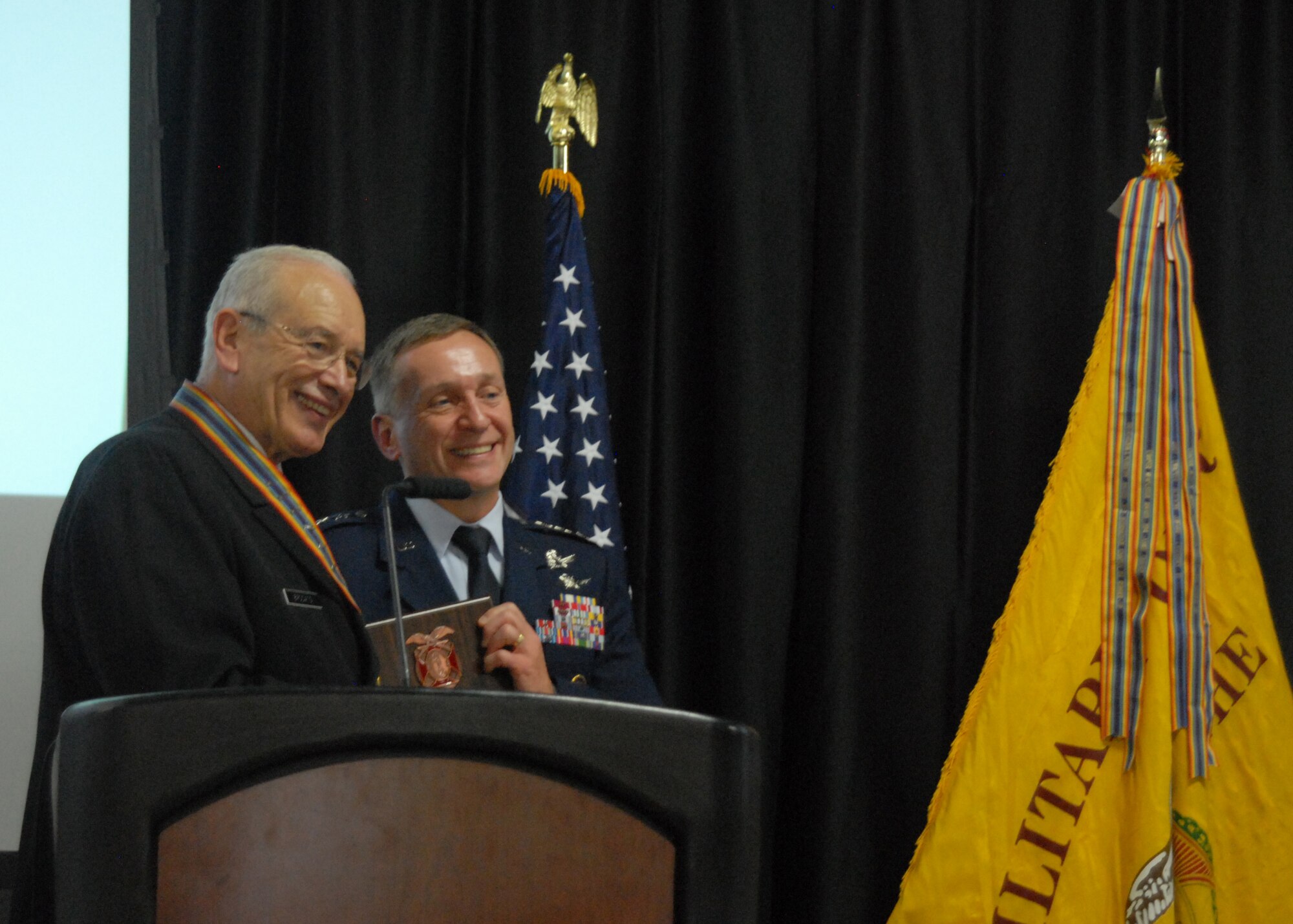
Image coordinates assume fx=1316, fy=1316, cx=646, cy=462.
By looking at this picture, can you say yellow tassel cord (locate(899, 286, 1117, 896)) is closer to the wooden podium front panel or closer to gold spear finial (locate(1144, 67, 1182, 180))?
gold spear finial (locate(1144, 67, 1182, 180))

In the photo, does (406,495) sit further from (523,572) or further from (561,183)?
(561,183)

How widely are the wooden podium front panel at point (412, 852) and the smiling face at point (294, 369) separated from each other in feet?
4.44

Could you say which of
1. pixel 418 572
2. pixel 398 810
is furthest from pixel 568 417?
pixel 398 810

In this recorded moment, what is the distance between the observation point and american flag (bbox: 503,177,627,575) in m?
2.86

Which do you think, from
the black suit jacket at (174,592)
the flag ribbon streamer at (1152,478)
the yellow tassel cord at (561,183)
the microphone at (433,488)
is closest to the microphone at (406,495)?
the microphone at (433,488)

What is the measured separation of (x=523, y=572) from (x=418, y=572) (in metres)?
0.19

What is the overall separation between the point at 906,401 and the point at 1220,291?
84 cm

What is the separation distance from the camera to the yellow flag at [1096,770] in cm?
278

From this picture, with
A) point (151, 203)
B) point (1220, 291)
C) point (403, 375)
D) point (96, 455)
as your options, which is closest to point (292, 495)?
point (96, 455)

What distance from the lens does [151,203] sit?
280cm

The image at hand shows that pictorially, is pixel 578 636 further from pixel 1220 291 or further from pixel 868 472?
pixel 1220 291

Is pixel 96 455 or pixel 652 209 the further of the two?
pixel 652 209

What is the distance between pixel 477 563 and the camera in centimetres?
239

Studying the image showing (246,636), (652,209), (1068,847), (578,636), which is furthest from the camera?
(652,209)
